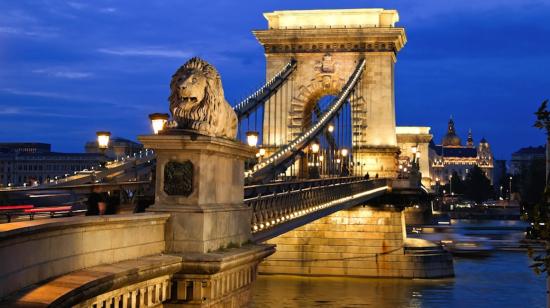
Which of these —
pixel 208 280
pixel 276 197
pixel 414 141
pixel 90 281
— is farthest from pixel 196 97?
pixel 414 141

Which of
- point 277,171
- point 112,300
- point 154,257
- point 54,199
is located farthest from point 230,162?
point 277,171

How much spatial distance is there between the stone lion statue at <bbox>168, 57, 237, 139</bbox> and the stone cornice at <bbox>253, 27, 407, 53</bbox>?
4661 cm

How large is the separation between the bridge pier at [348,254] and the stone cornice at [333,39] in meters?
12.0

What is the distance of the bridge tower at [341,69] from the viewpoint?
5994 centimetres

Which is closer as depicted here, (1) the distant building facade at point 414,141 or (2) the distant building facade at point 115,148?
(2) the distant building facade at point 115,148

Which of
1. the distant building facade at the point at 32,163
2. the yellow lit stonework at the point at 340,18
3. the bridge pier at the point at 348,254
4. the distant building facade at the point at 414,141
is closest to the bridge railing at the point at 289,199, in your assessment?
the bridge pier at the point at 348,254

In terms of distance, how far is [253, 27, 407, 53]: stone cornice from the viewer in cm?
5962

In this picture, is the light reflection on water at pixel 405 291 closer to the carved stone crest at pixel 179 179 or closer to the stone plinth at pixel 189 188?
the stone plinth at pixel 189 188

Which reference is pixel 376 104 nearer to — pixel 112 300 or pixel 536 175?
pixel 112 300

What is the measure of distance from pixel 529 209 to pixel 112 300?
4.63 meters

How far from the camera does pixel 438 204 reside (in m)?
160

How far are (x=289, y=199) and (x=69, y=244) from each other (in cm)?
1674

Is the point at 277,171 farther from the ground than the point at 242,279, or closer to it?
farther from the ground

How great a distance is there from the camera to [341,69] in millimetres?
60281
